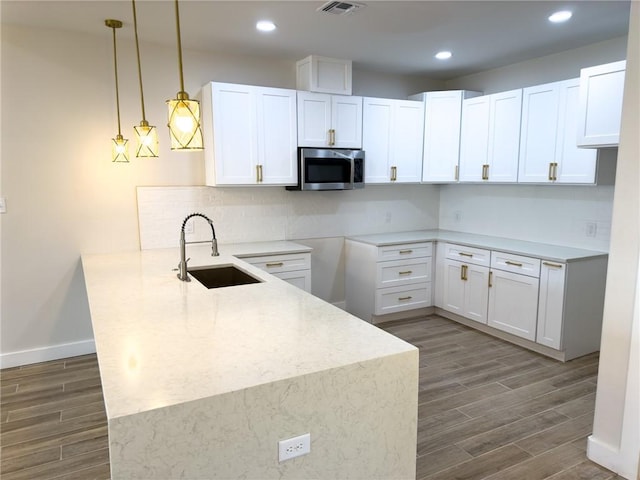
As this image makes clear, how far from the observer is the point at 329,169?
4199mm

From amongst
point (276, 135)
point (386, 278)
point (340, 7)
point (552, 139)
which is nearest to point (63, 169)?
point (276, 135)

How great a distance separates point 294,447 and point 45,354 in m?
3.14

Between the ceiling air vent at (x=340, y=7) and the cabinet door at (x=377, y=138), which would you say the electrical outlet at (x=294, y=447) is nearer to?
the ceiling air vent at (x=340, y=7)

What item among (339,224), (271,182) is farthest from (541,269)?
(271,182)

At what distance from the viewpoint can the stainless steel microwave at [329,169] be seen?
4.09m

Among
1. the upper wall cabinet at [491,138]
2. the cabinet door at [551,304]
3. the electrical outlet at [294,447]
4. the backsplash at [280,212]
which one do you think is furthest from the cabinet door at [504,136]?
the electrical outlet at [294,447]

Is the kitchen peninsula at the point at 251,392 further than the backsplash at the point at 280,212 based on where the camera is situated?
No

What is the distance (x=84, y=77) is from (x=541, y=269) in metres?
4.07

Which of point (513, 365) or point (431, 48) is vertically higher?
point (431, 48)

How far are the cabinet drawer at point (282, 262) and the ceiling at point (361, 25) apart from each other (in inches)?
72.1

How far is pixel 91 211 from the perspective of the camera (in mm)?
3676

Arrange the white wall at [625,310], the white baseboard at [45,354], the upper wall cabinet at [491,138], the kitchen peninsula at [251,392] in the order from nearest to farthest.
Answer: the kitchen peninsula at [251,392], the white wall at [625,310], the white baseboard at [45,354], the upper wall cabinet at [491,138]

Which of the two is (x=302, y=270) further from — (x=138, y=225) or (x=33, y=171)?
(x=33, y=171)

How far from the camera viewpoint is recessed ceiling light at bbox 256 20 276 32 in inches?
125
